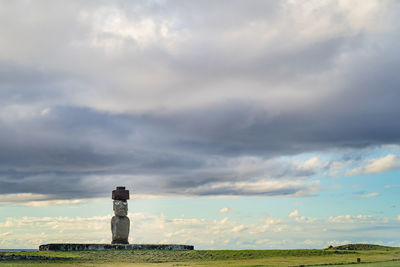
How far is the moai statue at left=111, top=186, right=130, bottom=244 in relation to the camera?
180 feet

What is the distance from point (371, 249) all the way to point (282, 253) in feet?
54.4

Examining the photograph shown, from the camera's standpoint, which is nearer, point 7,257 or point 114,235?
point 7,257

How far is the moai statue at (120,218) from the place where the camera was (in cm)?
5472

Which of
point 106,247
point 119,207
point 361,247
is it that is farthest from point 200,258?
point 361,247

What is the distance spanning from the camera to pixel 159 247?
51.9 meters

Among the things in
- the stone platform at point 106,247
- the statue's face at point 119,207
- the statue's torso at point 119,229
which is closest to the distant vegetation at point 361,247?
the stone platform at point 106,247

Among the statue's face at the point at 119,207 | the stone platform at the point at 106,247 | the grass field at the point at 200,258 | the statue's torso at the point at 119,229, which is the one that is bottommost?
the grass field at the point at 200,258

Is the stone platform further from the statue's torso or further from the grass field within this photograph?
the statue's torso

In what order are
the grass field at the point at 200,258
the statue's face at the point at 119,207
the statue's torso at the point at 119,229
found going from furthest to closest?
1. the statue's face at the point at 119,207
2. the statue's torso at the point at 119,229
3. the grass field at the point at 200,258

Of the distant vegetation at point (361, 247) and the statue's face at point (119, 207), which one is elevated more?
the statue's face at point (119, 207)

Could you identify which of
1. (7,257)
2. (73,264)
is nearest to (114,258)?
(73,264)

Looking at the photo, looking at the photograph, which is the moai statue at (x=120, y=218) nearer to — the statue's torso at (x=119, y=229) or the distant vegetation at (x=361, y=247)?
the statue's torso at (x=119, y=229)

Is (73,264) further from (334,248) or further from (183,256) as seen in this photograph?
(334,248)

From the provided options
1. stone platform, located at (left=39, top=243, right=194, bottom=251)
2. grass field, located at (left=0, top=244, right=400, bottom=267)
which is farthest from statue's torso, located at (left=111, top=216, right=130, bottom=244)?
grass field, located at (left=0, top=244, right=400, bottom=267)
